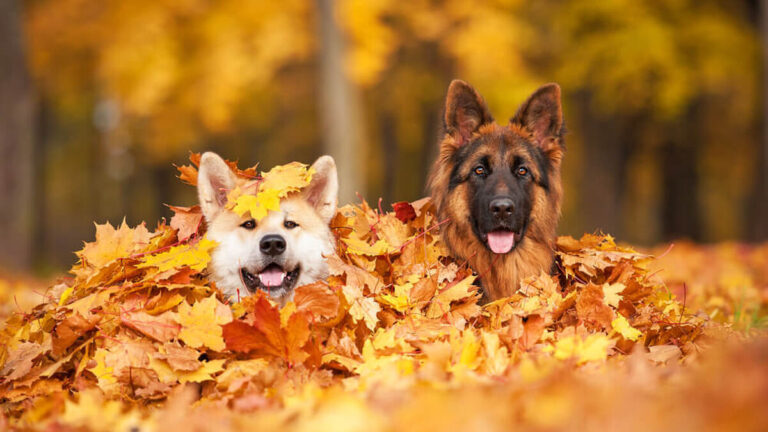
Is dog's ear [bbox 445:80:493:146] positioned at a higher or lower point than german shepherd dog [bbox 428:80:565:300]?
higher

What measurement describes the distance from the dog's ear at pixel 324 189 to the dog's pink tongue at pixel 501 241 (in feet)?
3.29

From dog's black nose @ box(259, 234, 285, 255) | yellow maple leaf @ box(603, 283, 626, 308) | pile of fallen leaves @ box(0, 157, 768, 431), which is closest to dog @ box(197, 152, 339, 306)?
dog's black nose @ box(259, 234, 285, 255)

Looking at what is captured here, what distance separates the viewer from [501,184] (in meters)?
4.21

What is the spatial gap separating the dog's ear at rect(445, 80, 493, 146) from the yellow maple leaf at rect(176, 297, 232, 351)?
6.38 ft

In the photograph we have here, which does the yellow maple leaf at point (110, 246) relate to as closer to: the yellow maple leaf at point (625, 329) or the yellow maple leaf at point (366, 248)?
the yellow maple leaf at point (366, 248)

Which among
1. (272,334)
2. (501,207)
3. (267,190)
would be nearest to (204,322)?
(272,334)

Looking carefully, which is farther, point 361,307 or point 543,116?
point 543,116

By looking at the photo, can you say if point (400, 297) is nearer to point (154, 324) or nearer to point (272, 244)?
point (272, 244)

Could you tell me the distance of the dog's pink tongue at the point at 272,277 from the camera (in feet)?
12.7

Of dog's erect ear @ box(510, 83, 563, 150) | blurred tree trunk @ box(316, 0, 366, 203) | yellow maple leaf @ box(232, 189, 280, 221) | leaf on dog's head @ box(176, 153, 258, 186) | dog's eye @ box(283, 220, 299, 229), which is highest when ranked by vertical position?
blurred tree trunk @ box(316, 0, 366, 203)

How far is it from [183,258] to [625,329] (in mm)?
2479

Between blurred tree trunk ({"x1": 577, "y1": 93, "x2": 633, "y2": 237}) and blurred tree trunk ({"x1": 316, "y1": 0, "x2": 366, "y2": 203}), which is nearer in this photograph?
blurred tree trunk ({"x1": 316, "y1": 0, "x2": 366, "y2": 203})

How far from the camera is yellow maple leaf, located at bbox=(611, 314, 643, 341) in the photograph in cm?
374

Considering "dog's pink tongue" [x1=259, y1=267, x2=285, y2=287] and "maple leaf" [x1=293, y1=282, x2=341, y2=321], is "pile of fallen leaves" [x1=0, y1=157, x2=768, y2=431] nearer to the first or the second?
"maple leaf" [x1=293, y1=282, x2=341, y2=321]
